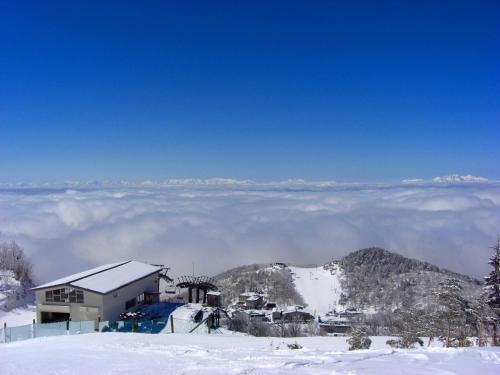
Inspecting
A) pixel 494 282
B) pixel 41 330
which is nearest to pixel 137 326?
pixel 41 330

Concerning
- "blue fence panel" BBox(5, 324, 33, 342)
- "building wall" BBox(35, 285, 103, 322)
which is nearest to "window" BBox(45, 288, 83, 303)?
"building wall" BBox(35, 285, 103, 322)

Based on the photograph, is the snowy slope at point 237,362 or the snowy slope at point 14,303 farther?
the snowy slope at point 14,303

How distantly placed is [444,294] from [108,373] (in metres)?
17.3

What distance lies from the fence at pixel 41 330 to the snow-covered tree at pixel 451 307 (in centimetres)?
1721

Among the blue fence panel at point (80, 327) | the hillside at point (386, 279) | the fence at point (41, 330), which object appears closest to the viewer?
the fence at point (41, 330)

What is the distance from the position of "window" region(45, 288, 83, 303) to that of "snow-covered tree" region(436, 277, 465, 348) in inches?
868

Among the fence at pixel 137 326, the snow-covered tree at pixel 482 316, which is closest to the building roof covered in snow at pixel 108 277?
the fence at pixel 137 326

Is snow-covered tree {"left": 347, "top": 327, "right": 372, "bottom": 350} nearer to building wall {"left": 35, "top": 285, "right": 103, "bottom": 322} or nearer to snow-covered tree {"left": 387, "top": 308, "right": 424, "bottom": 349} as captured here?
snow-covered tree {"left": 387, "top": 308, "right": 424, "bottom": 349}

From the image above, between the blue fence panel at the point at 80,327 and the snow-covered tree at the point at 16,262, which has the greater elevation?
the snow-covered tree at the point at 16,262

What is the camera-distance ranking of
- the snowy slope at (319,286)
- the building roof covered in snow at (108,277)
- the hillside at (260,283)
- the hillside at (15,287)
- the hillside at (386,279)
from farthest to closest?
the snowy slope at (319,286), the hillside at (386,279), the hillside at (260,283), the hillside at (15,287), the building roof covered in snow at (108,277)

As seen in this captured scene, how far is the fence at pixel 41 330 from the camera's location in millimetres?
14658

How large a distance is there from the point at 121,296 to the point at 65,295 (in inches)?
143

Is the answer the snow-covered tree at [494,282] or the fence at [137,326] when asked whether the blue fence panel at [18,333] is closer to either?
the fence at [137,326]

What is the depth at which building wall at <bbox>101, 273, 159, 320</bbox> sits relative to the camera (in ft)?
81.6
